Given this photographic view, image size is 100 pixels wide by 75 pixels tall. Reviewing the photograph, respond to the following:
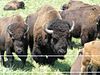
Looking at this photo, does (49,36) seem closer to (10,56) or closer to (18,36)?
(18,36)

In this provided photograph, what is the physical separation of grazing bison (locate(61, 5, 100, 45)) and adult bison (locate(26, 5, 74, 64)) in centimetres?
155

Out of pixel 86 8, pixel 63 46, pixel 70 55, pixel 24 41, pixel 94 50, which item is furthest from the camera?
pixel 86 8

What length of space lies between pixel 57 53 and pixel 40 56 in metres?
1.07

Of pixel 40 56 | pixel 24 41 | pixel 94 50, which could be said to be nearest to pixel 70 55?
pixel 40 56

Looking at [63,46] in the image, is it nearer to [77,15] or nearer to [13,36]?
[13,36]

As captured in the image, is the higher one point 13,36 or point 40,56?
point 13,36

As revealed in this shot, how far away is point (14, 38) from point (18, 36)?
126mm

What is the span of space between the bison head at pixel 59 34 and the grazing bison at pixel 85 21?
2.00 meters

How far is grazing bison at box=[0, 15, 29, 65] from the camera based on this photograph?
34.1 ft

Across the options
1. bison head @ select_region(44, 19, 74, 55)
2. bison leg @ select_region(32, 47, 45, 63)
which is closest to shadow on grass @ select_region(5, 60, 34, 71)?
bison leg @ select_region(32, 47, 45, 63)

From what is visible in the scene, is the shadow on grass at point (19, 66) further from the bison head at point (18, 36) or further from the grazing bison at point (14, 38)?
the bison head at point (18, 36)

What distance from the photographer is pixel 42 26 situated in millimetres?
10875

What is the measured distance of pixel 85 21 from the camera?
1253 cm

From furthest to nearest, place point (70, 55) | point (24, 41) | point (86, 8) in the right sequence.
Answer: point (86, 8) → point (70, 55) → point (24, 41)
